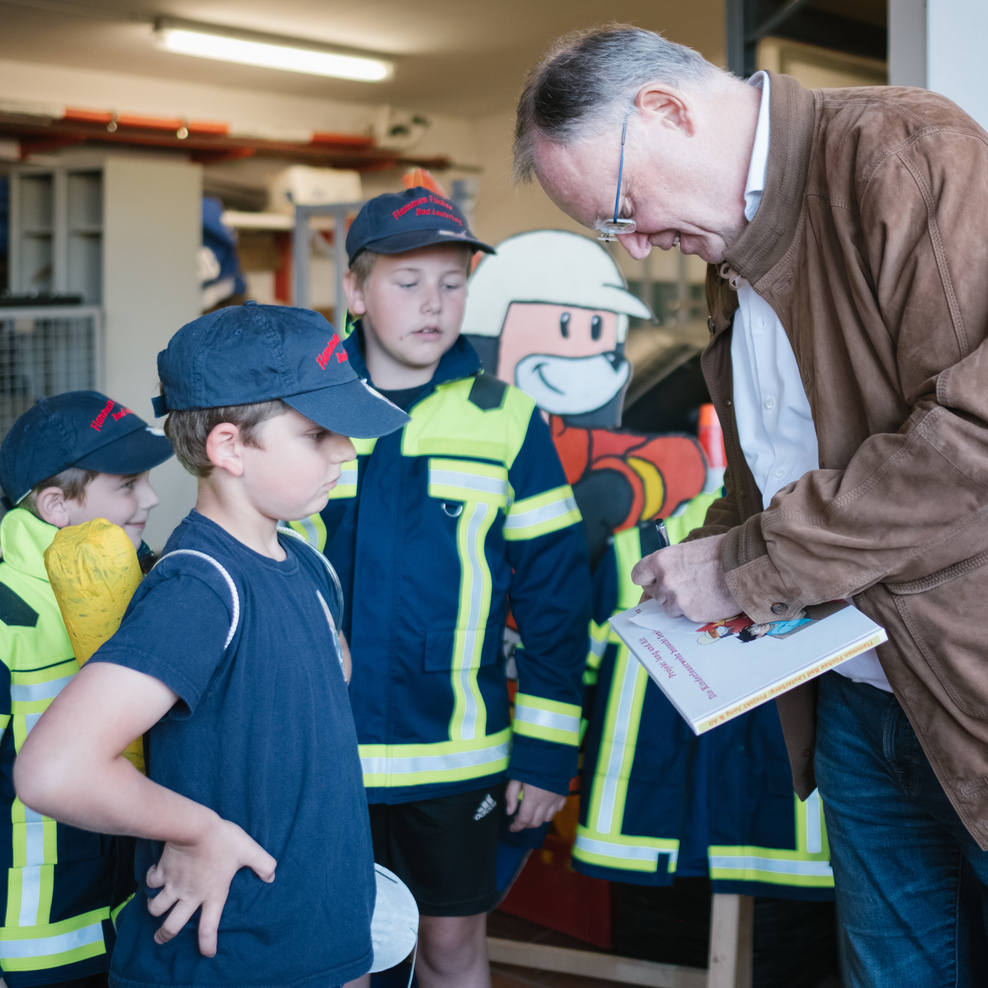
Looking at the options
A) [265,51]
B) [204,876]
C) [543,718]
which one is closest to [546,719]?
[543,718]

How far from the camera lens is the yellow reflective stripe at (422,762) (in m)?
1.79

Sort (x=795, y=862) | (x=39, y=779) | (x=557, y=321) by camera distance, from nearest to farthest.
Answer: (x=39, y=779) < (x=795, y=862) < (x=557, y=321)

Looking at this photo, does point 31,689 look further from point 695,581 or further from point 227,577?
point 695,581

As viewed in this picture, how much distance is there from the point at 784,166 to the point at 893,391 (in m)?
0.30

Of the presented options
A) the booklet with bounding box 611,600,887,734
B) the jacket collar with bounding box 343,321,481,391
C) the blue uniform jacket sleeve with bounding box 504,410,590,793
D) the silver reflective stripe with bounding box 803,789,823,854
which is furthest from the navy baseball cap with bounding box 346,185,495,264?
the silver reflective stripe with bounding box 803,789,823,854

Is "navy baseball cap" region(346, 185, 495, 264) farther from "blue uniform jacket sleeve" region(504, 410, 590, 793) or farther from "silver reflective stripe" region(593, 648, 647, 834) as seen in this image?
"silver reflective stripe" region(593, 648, 647, 834)

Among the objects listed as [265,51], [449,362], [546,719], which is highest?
[265,51]

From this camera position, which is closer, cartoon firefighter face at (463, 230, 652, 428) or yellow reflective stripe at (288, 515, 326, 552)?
yellow reflective stripe at (288, 515, 326, 552)

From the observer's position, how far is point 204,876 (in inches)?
44.7

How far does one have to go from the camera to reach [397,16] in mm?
5668

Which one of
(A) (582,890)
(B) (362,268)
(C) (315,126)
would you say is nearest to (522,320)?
(B) (362,268)

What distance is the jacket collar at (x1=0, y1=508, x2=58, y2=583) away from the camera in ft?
5.85

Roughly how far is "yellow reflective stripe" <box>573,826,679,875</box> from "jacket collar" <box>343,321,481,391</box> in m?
1.01

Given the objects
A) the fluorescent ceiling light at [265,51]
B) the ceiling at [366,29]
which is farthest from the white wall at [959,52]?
the fluorescent ceiling light at [265,51]
